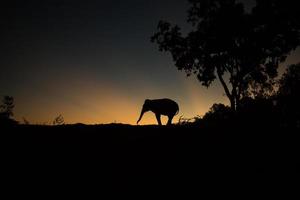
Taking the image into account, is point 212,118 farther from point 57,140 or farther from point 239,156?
point 57,140

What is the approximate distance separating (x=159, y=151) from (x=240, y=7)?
77.2 feet

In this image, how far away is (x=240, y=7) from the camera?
28766 millimetres

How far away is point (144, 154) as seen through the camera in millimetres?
9094

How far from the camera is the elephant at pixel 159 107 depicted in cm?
1858

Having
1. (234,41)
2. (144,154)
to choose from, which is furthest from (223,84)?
(144,154)

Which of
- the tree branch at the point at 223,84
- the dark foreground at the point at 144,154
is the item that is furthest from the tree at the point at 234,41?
the dark foreground at the point at 144,154

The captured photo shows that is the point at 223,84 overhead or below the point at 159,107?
overhead

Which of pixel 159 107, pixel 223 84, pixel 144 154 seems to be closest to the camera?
pixel 144 154

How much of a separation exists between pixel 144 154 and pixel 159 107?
31.3 ft

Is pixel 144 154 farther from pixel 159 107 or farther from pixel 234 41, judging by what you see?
pixel 234 41

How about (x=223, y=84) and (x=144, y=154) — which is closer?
(x=144, y=154)

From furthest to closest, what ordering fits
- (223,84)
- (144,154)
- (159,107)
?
(223,84) → (159,107) → (144,154)

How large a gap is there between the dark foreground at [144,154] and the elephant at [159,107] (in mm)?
6762

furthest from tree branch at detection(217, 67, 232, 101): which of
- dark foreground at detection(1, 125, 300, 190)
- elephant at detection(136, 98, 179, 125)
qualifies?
dark foreground at detection(1, 125, 300, 190)
